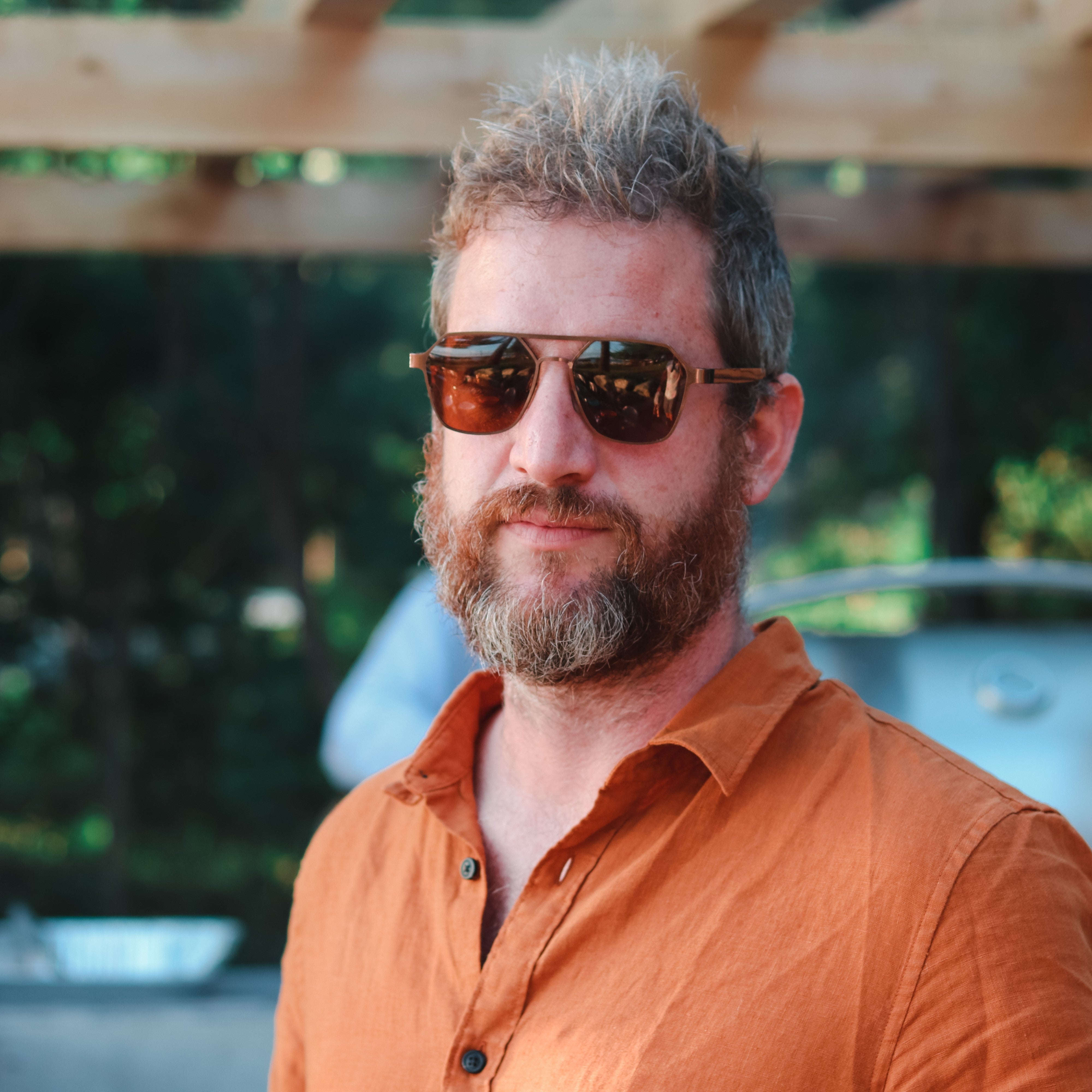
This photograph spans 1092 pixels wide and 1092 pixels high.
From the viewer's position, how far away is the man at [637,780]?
102 cm

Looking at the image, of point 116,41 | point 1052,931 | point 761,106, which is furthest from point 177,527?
point 1052,931

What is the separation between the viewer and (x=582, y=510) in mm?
1237

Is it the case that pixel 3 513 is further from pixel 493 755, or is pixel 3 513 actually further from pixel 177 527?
pixel 493 755

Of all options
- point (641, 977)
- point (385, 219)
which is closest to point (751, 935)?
point (641, 977)

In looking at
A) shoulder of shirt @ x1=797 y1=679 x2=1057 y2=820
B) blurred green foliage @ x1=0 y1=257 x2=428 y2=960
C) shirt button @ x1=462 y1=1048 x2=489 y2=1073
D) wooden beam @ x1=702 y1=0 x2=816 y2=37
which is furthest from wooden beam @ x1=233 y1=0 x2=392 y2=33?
blurred green foliage @ x1=0 y1=257 x2=428 y2=960

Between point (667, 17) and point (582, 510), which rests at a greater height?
point (667, 17)

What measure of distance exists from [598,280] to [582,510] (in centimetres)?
24

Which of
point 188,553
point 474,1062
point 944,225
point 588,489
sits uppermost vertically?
point 944,225

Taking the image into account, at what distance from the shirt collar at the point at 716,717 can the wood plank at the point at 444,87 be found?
1.73m

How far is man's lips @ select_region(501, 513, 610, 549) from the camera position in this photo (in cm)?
125

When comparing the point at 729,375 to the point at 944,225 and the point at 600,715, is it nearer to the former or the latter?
the point at 600,715

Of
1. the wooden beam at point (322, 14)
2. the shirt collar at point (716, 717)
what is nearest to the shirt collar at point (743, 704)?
the shirt collar at point (716, 717)

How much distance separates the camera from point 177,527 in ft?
24.2

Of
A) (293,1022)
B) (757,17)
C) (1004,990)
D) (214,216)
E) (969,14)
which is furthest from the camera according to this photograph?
(214,216)
